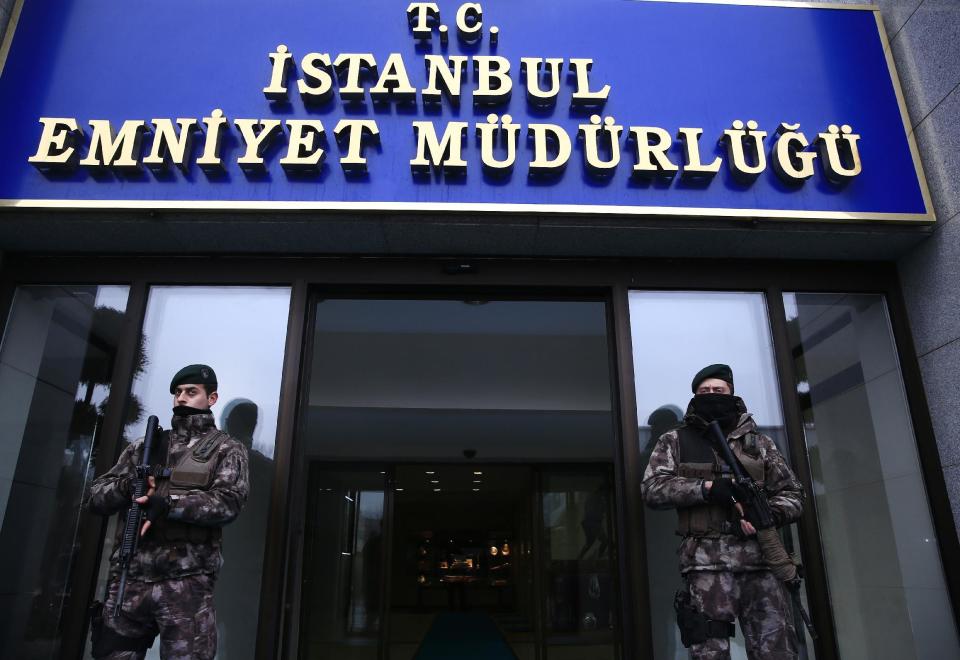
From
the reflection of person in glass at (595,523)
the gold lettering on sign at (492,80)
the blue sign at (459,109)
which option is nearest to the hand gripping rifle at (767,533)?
the blue sign at (459,109)

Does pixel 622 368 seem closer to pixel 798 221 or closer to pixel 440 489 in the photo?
pixel 798 221

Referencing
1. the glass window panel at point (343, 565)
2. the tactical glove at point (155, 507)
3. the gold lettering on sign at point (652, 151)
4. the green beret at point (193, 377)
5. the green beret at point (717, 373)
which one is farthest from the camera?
the glass window panel at point (343, 565)

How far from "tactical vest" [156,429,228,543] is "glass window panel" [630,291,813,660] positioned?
1.96 metres

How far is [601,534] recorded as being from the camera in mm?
7008

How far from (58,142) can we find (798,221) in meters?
3.64

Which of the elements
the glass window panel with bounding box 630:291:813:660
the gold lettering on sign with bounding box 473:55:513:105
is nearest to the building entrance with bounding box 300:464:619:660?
the glass window panel with bounding box 630:291:813:660

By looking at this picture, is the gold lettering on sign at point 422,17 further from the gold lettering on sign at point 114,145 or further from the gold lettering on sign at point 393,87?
the gold lettering on sign at point 114,145

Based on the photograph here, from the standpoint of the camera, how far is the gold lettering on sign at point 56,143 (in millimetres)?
3191

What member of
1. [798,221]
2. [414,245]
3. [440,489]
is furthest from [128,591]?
[440,489]

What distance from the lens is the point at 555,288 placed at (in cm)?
356

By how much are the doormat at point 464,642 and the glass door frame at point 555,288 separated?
502 cm

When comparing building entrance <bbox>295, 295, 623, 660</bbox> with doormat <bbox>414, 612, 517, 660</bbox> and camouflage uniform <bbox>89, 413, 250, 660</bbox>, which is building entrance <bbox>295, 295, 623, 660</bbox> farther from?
camouflage uniform <bbox>89, 413, 250, 660</bbox>

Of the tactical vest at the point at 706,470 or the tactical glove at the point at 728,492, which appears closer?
the tactical glove at the point at 728,492

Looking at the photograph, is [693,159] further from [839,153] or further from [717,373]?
[717,373]
